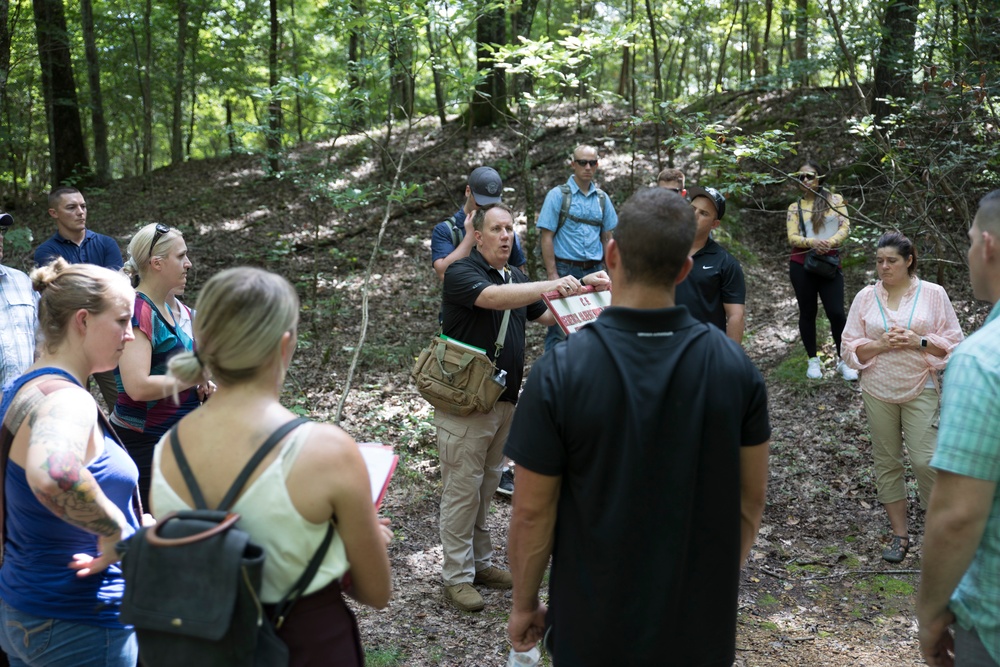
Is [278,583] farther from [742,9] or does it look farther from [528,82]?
[742,9]

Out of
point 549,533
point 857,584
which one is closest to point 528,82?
point 857,584

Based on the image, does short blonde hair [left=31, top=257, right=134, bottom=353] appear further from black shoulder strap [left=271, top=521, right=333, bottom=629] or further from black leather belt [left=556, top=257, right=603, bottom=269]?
black leather belt [left=556, top=257, right=603, bottom=269]

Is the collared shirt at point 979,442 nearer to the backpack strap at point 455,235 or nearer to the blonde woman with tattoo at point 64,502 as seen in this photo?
the blonde woman with tattoo at point 64,502

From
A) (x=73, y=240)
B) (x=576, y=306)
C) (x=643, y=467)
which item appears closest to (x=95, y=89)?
(x=73, y=240)

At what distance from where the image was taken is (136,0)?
14.4 metres

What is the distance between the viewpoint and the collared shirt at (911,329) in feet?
16.8

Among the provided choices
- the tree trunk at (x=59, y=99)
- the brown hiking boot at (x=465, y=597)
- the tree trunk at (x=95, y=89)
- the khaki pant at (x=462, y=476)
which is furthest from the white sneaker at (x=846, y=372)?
the tree trunk at (x=95, y=89)

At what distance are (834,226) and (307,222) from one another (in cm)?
830

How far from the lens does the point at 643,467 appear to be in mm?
2102

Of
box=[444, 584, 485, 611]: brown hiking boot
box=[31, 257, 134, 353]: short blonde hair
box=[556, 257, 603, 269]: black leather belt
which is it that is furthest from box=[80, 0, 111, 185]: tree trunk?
box=[31, 257, 134, 353]: short blonde hair

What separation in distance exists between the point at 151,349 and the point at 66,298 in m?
1.08

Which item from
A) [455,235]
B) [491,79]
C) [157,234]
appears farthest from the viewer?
[491,79]

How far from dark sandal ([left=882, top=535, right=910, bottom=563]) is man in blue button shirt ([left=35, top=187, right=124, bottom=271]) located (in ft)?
20.7

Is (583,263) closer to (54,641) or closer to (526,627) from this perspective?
(526,627)
